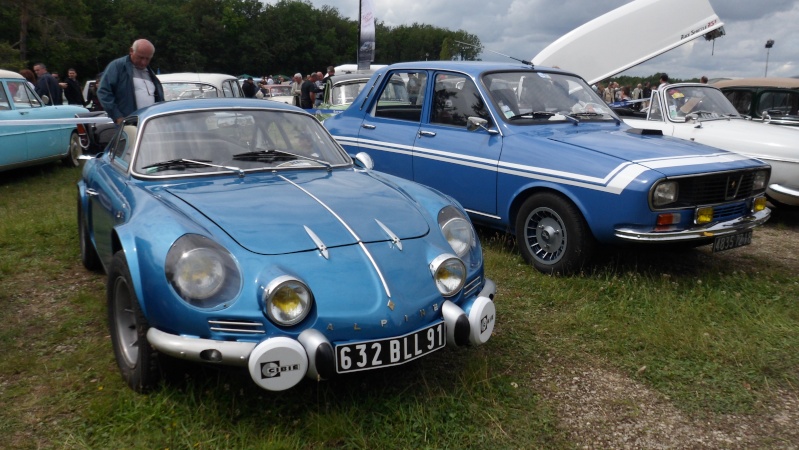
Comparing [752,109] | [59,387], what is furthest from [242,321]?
[752,109]

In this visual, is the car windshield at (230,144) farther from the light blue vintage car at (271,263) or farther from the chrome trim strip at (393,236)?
the chrome trim strip at (393,236)

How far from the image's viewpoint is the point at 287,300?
2.80 metres

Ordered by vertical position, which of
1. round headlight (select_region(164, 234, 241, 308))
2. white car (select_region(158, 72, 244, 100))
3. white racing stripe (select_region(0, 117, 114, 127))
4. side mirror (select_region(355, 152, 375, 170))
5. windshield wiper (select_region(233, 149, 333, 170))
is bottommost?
round headlight (select_region(164, 234, 241, 308))

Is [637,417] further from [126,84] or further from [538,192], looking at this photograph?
[126,84]

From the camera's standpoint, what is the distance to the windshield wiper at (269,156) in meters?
4.06

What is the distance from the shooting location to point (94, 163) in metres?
4.89

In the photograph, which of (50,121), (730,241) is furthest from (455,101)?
(50,121)

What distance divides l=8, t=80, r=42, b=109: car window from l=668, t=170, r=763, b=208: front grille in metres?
9.04

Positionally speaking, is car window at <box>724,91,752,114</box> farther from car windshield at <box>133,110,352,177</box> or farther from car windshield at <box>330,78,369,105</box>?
car windshield at <box>133,110,352,177</box>

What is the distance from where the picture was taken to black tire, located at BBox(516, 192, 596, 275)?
4938 millimetres

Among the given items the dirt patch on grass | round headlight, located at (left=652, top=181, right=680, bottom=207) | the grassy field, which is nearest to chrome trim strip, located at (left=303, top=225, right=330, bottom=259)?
the grassy field

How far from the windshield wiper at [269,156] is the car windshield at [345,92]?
7.38 metres

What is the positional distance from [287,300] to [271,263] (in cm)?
20

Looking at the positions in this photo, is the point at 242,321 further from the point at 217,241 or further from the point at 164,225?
the point at 164,225
